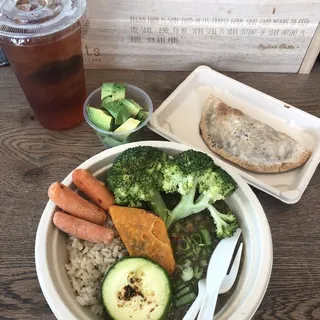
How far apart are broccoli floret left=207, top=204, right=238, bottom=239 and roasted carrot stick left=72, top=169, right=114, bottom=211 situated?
9.6 inches

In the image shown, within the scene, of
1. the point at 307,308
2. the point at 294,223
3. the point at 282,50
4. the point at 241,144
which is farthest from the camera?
the point at 282,50

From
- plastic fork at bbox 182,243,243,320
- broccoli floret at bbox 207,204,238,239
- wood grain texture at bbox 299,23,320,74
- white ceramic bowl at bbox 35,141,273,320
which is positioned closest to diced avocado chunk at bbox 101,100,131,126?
white ceramic bowl at bbox 35,141,273,320

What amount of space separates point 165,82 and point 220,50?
0.20m

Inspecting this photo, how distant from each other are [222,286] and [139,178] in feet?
0.97

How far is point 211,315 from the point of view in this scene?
2.45ft

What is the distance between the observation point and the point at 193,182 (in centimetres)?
89

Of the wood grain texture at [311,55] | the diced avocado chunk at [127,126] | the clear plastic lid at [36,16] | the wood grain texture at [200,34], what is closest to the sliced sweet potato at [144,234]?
the diced avocado chunk at [127,126]

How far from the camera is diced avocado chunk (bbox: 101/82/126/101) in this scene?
1.08 meters

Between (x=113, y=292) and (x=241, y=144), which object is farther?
(x=241, y=144)

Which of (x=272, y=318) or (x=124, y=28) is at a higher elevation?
(x=124, y=28)

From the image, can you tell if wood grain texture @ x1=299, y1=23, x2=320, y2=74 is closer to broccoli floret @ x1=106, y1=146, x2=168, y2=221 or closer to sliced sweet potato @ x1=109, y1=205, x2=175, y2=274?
broccoli floret @ x1=106, y1=146, x2=168, y2=221

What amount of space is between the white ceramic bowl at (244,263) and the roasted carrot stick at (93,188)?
27mm

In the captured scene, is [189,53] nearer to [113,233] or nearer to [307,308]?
[113,233]

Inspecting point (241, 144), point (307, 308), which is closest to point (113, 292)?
point (307, 308)
